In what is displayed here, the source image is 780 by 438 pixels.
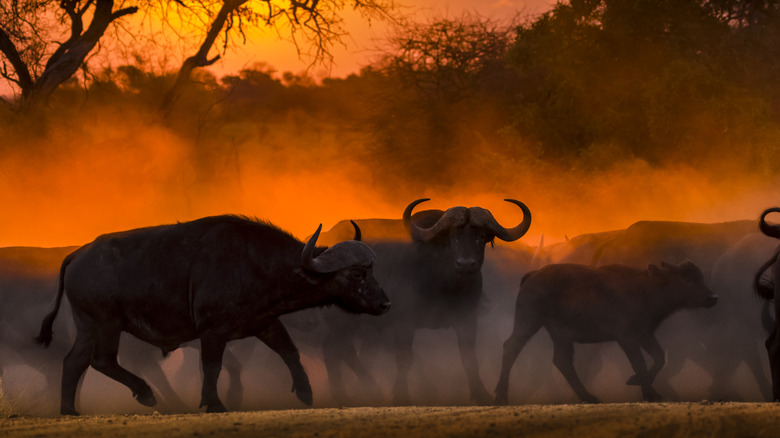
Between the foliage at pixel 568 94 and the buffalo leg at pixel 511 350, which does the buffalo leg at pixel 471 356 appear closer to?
the buffalo leg at pixel 511 350

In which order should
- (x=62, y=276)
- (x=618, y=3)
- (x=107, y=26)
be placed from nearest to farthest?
(x=62, y=276) → (x=107, y=26) → (x=618, y=3)

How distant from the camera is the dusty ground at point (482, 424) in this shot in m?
7.52

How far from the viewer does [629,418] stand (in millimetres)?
7793

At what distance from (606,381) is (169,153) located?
59.6 ft

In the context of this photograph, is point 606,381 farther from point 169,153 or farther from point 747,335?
point 169,153

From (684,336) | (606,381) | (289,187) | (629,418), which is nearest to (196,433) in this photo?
(629,418)

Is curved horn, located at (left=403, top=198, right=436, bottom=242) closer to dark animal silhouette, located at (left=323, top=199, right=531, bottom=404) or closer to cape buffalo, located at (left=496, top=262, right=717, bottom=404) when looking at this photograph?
dark animal silhouette, located at (left=323, top=199, right=531, bottom=404)

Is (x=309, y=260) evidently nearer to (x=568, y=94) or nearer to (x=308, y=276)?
(x=308, y=276)

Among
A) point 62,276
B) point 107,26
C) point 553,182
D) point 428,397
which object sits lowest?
point 428,397

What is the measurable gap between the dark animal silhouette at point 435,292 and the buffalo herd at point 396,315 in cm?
2

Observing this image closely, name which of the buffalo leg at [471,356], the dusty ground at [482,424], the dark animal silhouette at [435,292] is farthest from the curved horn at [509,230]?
the dusty ground at [482,424]

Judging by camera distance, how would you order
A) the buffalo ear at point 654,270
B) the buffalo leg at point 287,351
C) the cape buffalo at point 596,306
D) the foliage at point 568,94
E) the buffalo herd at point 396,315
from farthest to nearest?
the foliage at point 568,94, the buffalo ear at point 654,270, the cape buffalo at point 596,306, the buffalo leg at point 287,351, the buffalo herd at point 396,315

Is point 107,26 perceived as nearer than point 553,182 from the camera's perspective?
Yes

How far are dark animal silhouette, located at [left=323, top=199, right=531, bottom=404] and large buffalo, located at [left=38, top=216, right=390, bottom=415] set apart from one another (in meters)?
1.50
